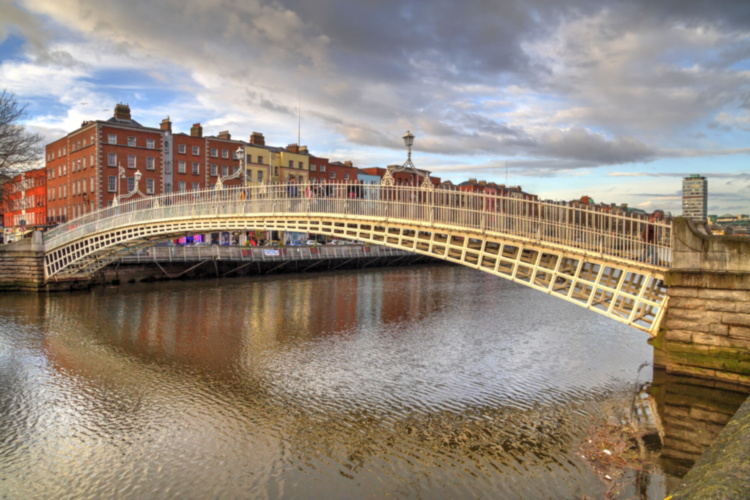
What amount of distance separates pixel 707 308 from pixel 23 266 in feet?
115

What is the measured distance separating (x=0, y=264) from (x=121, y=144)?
22.7 metres

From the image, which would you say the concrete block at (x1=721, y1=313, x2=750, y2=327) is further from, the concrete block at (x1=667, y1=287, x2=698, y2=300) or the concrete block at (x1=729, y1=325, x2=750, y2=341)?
the concrete block at (x1=667, y1=287, x2=698, y2=300)

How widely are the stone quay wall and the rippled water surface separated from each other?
9683 mm

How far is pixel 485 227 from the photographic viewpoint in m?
14.7

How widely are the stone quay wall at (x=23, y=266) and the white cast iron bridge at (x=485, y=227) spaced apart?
755 cm

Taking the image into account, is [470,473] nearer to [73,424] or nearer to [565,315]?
[73,424]

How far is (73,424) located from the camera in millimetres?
10664

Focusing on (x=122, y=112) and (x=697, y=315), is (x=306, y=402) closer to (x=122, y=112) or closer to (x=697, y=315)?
(x=697, y=315)

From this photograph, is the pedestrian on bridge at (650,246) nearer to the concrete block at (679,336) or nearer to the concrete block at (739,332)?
the concrete block at (679,336)

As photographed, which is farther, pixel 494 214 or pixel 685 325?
pixel 494 214

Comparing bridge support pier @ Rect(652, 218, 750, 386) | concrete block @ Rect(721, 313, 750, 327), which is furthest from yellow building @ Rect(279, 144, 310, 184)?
concrete block @ Rect(721, 313, 750, 327)

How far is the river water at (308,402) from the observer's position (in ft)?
27.8

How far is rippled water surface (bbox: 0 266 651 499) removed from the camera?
849 cm

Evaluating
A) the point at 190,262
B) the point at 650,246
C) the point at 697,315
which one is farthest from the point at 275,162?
the point at 697,315
